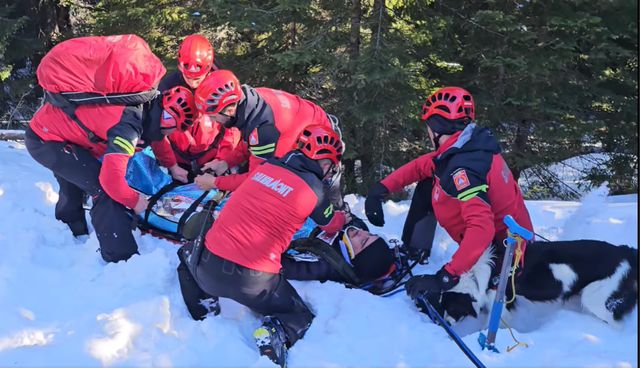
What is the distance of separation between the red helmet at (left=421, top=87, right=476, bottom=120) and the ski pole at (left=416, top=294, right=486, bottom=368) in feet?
4.37

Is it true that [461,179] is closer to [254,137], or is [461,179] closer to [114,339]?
[254,137]

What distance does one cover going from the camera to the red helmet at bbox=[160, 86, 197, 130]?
454 cm

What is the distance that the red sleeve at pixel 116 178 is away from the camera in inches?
160

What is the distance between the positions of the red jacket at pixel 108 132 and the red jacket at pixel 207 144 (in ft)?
2.44

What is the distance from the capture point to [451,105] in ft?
12.7

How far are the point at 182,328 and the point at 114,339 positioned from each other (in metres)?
0.43

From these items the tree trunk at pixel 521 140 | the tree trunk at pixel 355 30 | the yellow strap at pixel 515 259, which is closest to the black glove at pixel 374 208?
the yellow strap at pixel 515 259

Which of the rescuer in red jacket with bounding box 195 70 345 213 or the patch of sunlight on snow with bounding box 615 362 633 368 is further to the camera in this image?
the rescuer in red jacket with bounding box 195 70 345 213

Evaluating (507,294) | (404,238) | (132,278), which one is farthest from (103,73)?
(507,294)

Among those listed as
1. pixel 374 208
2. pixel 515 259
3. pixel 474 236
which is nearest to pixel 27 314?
pixel 374 208

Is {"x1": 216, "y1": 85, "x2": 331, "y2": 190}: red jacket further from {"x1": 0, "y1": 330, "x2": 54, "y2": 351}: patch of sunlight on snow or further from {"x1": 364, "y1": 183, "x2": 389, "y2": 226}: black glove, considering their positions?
{"x1": 0, "y1": 330, "x2": 54, "y2": 351}: patch of sunlight on snow

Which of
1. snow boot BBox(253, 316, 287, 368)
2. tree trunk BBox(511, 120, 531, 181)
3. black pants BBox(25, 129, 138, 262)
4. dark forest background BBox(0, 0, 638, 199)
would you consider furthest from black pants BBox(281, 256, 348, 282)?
tree trunk BBox(511, 120, 531, 181)

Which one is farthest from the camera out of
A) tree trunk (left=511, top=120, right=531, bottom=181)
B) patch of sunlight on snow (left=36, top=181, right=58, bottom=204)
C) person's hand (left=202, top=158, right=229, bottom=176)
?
tree trunk (left=511, top=120, right=531, bottom=181)

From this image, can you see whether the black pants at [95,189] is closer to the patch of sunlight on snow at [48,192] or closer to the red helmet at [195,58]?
the patch of sunlight on snow at [48,192]
